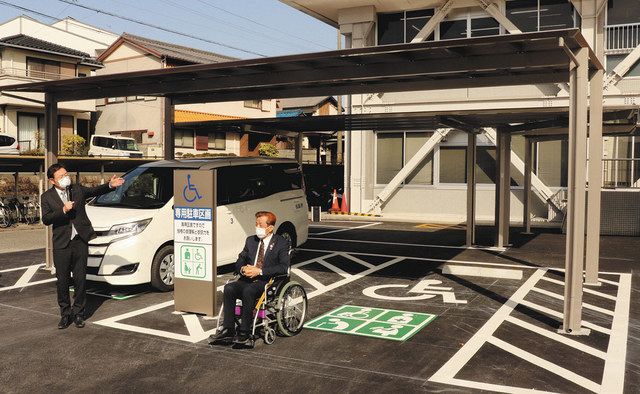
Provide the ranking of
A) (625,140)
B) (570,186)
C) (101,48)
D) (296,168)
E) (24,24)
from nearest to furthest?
(570,186)
(296,168)
(625,140)
(24,24)
(101,48)

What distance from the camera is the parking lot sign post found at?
750cm

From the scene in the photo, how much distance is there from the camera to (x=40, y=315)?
26.0 ft

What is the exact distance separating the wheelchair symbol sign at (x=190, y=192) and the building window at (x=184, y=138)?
29.7m

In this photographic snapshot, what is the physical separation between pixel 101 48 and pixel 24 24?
5.62m

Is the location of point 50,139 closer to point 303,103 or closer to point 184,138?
point 184,138

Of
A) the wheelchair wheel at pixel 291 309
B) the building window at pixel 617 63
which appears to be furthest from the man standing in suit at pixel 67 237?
the building window at pixel 617 63

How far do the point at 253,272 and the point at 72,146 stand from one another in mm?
28112

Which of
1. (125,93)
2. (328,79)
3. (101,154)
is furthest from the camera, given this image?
(101,154)

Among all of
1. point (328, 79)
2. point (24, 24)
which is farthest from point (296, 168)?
point (24, 24)

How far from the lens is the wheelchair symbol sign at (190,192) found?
25.0ft

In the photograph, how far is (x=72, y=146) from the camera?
1243 inches

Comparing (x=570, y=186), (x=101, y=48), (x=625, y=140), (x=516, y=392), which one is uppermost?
(x=101, y=48)

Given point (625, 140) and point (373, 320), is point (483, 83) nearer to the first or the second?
point (373, 320)

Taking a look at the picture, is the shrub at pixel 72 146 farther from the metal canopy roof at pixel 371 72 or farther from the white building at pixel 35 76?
the metal canopy roof at pixel 371 72
